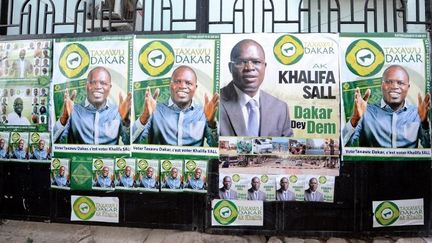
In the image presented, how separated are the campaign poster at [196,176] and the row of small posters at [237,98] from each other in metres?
0.08

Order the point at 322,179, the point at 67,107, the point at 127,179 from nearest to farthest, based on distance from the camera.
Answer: the point at 322,179
the point at 127,179
the point at 67,107

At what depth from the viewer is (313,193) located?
3859 mm

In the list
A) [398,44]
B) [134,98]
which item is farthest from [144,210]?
[398,44]

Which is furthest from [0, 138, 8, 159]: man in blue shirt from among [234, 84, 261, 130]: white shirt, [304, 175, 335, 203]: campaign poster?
[304, 175, 335, 203]: campaign poster

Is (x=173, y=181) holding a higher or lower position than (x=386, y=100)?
lower

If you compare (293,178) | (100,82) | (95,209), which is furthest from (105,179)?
(293,178)

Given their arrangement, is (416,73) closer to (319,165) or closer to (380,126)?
(380,126)

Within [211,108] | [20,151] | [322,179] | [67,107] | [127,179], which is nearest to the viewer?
[322,179]

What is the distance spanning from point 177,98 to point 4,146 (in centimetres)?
224

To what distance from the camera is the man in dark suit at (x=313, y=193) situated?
385 centimetres

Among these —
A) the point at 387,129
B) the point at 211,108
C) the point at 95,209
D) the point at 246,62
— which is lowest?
the point at 95,209

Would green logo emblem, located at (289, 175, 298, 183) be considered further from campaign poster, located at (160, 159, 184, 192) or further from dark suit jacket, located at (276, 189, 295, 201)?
campaign poster, located at (160, 159, 184, 192)

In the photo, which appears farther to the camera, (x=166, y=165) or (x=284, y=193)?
(x=166, y=165)

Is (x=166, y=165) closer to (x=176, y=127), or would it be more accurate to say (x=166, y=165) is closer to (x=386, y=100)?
(x=176, y=127)
